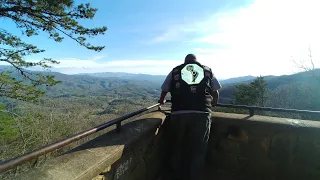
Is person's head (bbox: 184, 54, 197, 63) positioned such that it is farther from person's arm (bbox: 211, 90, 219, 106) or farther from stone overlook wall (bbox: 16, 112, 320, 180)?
stone overlook wall (bbox: 16, 112, 320, 180)

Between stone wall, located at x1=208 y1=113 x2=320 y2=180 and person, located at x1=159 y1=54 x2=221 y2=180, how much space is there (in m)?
0.66

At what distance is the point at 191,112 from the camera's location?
2775 mm

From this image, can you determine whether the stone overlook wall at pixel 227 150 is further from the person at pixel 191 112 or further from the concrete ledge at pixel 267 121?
the person at pixel 191 112

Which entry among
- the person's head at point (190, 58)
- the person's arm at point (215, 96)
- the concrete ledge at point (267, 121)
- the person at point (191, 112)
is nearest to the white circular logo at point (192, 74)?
the person at point (191, 112)

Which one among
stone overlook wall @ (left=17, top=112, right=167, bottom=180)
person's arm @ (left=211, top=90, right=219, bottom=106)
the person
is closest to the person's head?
the person

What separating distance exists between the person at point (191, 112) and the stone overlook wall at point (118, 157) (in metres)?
0.33

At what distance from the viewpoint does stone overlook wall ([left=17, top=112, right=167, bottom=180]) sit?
5.21 feet

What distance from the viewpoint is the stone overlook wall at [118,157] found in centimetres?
159

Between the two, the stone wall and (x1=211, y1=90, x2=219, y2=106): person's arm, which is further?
(x1=211, y1=90, x2=219, y2=106): person's arm

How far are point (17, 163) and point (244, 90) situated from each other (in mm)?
35639

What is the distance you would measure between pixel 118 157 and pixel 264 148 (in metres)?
2.14

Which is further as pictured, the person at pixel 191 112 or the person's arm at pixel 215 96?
the person's arm at pixel 215 96

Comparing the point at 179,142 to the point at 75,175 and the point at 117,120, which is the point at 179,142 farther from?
the point at 75,175

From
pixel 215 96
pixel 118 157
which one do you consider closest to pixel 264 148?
pixel 215 96
